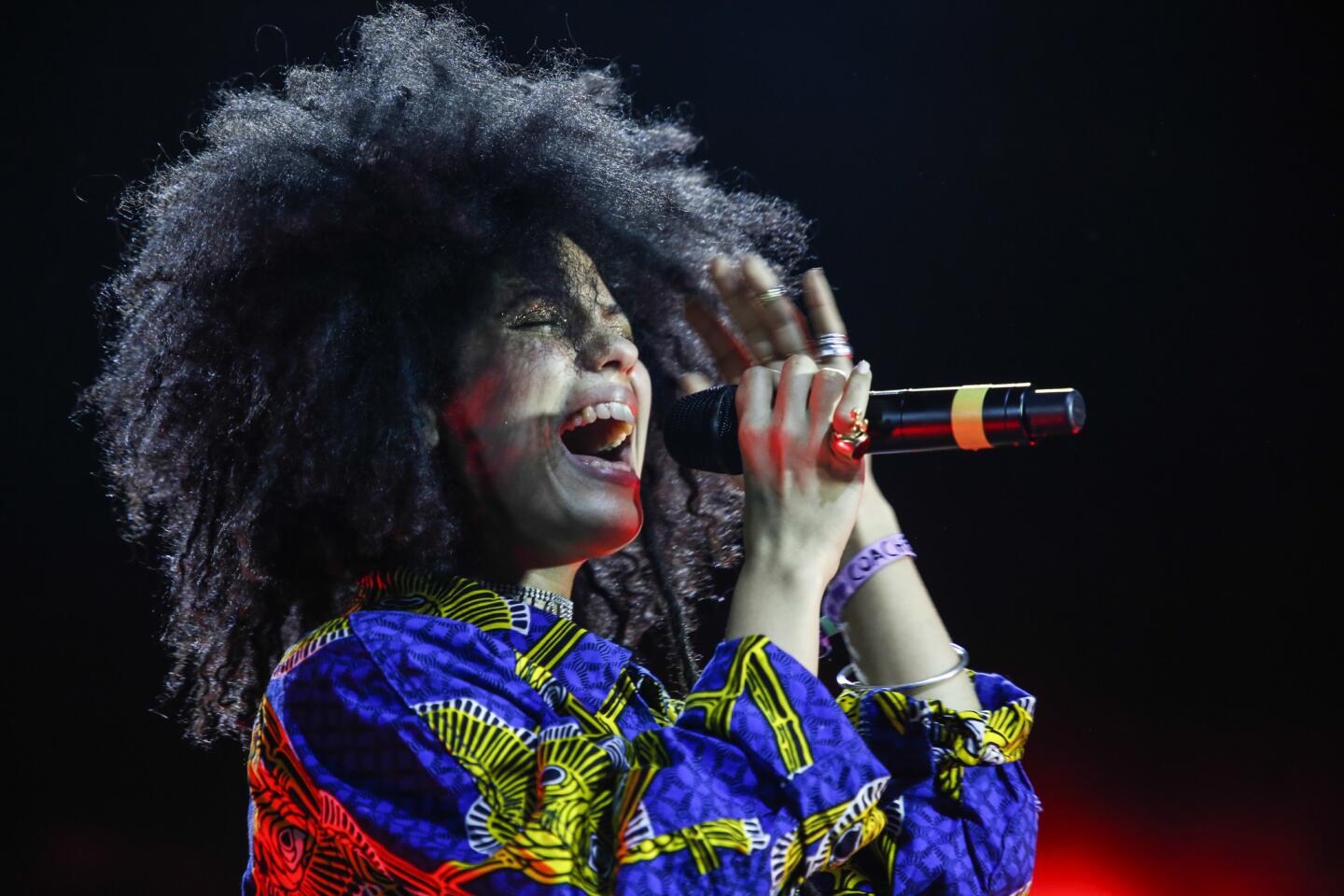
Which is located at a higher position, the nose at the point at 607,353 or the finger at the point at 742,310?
the finger at the point at 742,310

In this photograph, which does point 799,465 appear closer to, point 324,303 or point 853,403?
point 853,403

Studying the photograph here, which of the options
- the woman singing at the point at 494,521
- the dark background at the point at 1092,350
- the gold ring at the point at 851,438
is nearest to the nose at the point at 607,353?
the woman singing at the point at 494,521

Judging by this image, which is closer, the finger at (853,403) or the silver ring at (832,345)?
the finger at (853,403)

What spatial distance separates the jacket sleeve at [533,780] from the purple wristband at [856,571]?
1.47ft

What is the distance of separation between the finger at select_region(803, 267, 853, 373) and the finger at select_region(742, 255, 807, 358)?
2cm

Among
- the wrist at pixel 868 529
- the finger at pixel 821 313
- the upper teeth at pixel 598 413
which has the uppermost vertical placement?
the finger at pixel 821 313

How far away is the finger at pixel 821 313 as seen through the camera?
153cm

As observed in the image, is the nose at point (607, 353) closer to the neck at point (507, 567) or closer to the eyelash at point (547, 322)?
the eyelash at point (547, 322)

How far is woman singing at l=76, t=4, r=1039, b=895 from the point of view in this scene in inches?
41.4

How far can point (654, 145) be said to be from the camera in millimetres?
1870

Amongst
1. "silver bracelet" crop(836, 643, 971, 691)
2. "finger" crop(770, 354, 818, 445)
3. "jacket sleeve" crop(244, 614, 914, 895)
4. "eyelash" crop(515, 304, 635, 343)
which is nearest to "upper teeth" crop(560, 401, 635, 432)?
"eyelash" crop(515, 304, 635, 343)

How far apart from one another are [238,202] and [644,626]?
838mm

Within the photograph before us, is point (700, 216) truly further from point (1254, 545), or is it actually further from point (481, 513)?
point (1254, 545)

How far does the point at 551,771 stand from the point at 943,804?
0.51 meters
